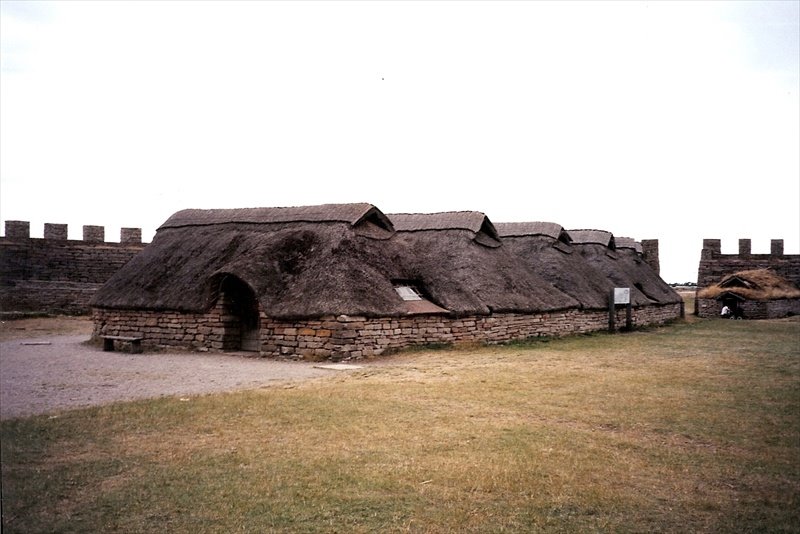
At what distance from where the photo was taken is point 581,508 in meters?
6.24

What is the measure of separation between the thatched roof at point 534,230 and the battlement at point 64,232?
19.4 meters

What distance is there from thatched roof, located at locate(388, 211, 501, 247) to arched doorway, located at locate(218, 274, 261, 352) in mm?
8601

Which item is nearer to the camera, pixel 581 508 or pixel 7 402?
pixel 7 402

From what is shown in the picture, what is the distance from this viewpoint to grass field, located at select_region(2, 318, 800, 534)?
5.84 m

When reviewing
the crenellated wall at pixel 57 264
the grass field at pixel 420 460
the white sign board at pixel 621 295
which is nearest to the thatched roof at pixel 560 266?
the white sign board at pixel 621 295

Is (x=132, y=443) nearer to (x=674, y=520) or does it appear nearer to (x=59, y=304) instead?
(x=674, y=520)

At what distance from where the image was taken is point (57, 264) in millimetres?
32812

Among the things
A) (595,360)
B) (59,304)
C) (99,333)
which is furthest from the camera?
(59,304)

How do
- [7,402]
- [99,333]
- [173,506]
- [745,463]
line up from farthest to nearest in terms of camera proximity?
[99,333], [745,463], [173,506], [7,402]

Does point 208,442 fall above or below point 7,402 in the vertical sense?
below

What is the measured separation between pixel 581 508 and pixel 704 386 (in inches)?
308

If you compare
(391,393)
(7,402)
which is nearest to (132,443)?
(7,402)

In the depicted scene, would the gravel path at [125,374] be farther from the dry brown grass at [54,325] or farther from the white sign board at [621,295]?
the white sign board at [621,295]

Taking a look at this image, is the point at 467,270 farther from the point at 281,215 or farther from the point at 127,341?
the point at 127,341
